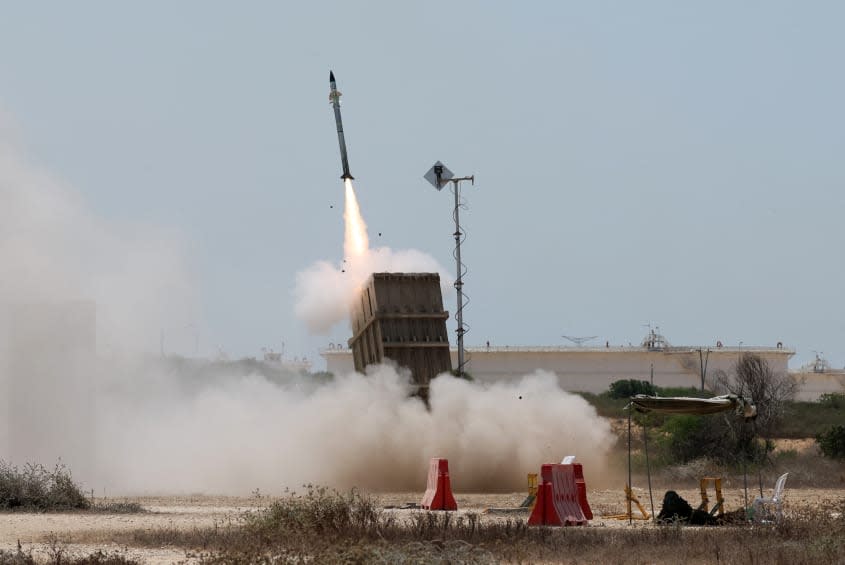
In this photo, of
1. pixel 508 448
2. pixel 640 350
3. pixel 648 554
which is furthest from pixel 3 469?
pixel 640 350

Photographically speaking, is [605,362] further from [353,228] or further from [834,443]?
[353,228]

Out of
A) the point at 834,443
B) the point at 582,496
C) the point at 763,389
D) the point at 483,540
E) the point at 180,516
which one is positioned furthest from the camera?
the point at 763,389

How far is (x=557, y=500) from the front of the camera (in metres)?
22.0

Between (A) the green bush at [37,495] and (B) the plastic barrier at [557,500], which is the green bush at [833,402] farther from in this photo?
(A) the green bush at [37,495]

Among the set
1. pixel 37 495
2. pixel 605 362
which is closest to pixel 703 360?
pixel 605 362

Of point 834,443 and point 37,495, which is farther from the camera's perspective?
point 834,443

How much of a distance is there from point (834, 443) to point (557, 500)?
977 inches

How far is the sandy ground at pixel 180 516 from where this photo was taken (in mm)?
18125

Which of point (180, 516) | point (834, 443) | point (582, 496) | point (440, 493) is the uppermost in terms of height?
point (582, 496)

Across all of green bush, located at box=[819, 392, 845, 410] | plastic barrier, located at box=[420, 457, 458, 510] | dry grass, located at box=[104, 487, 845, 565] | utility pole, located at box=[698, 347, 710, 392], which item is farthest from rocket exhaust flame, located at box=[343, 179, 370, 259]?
utility pole, located at box=[698, 347, 710, 392]

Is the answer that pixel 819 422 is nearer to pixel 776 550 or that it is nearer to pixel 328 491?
pixel 328 491

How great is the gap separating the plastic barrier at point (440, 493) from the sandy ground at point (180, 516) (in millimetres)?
384

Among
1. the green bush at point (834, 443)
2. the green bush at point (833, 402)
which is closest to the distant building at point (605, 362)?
the green bush at point (833, 402)

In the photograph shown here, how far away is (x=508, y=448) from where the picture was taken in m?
32.7
